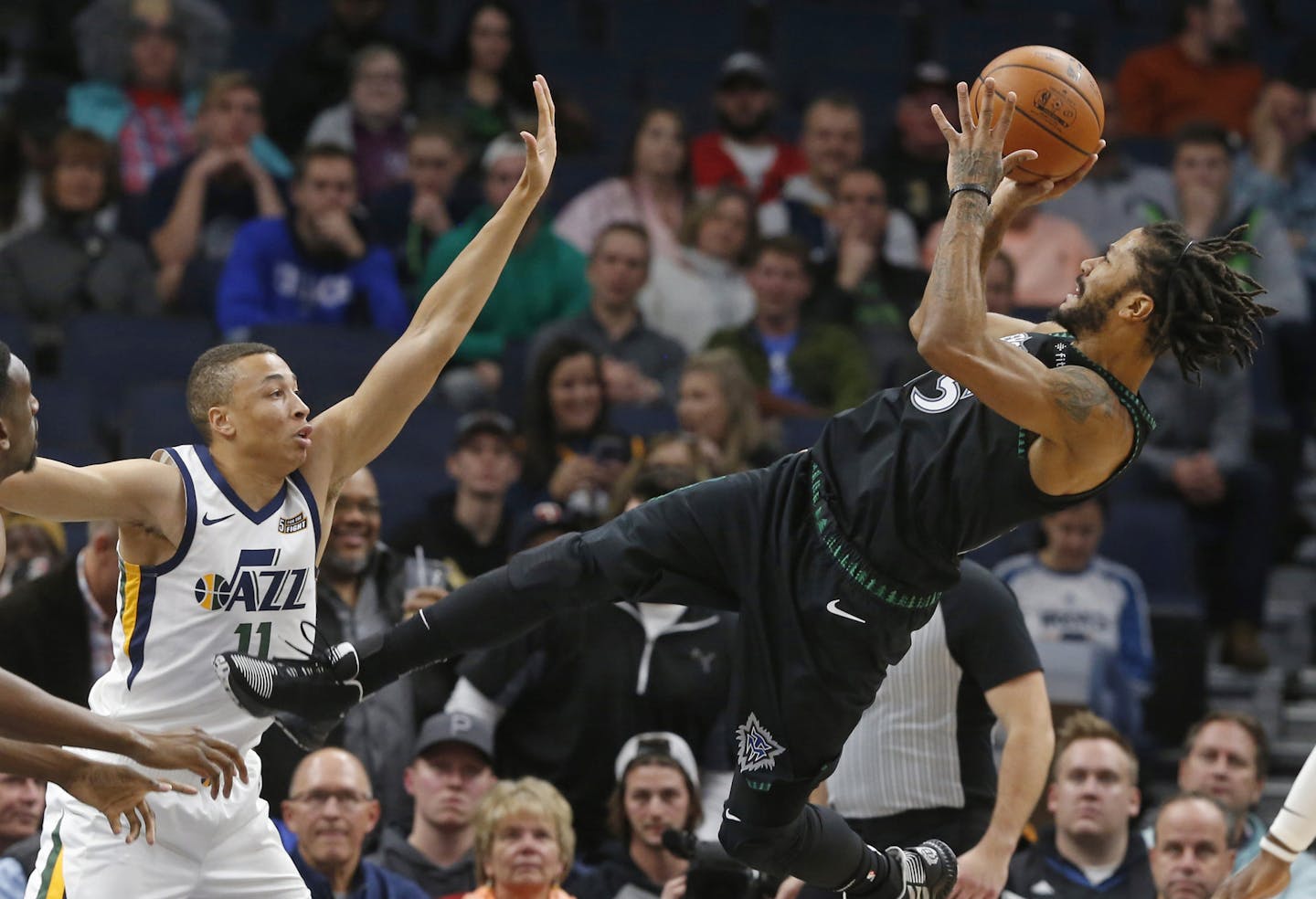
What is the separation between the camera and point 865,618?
5383 millimetres

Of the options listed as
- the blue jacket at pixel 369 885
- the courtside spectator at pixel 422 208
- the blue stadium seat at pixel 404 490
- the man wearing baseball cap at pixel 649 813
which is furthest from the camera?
the courtside spectator at pixel 422 208

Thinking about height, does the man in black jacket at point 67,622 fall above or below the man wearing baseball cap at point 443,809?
above

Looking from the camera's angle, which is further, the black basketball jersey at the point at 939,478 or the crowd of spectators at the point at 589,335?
the crowd of spectators at the point at 589,335

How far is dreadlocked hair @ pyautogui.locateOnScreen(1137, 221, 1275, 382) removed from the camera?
5.29m

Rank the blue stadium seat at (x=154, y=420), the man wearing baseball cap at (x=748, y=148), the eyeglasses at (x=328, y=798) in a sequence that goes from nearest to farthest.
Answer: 1. the eyeglasses at (x=328, y=798)
2. the blue stadium seat at (x=154, y=420)
3. the man wearing baseball cap at (x=748, y=148)

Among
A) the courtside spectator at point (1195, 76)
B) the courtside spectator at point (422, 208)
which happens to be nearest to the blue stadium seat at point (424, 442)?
the courtside spectator at point (422, 208)

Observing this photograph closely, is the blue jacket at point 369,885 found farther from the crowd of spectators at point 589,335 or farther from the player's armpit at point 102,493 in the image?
the player's armpit at point 102,493

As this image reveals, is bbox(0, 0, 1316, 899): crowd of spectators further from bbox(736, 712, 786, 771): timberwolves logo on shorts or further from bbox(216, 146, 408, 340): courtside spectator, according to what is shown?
bbox(736, 712, 786, 771): timberwolves logo on shorts

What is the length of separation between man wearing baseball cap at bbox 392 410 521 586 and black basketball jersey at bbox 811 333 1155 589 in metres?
3.57

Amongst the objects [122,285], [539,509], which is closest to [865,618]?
[539,509]

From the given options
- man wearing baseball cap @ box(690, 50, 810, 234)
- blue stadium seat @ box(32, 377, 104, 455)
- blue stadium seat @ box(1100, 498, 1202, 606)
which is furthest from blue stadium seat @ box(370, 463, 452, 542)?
blue stadium seat @ box(1100, 498, 1202, 606)

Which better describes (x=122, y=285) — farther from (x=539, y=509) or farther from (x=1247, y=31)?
(x=1247, y=31)

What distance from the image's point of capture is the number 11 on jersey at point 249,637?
17.5ft

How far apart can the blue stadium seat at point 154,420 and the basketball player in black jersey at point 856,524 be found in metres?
3.87
